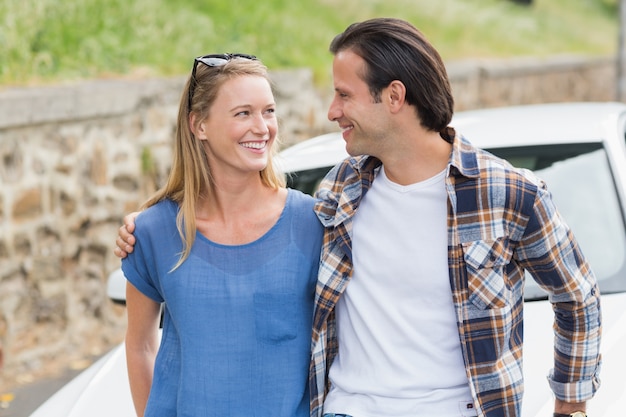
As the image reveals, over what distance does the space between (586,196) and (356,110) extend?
1.60m

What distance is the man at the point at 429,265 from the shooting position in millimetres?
2340

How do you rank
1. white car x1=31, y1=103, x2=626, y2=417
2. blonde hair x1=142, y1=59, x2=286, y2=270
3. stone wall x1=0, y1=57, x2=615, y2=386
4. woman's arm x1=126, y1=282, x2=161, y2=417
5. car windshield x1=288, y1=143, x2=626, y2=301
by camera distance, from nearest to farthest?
blonde hair x1=142, y1=59, x2=286, y2=270 → woman's arm x1=126, y1=282, x2=161, y2=417 → white car x1=31, y1=103, x2=626, y2=417 → car windshield x1=288, y1=143, x2=626, y2=301 → stone wall x1=0, y1=57, x2=615, y2=386

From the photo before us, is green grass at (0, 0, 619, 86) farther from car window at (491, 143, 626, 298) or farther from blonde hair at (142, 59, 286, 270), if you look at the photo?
blonde hair at (142, 59, 286, 270)

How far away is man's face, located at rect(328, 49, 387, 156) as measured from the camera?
2.42 m

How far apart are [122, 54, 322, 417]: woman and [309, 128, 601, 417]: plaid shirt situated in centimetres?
15

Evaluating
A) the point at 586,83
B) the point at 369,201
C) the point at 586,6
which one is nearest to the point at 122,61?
the point at 369,201

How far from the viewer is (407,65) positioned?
238cm

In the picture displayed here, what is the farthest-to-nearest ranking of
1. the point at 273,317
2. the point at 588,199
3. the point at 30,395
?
the point at 30,395 → the point at 588,199 → the point at 273,317

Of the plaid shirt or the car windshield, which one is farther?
Answer: the car windshield

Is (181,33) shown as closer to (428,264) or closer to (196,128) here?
(196,128)

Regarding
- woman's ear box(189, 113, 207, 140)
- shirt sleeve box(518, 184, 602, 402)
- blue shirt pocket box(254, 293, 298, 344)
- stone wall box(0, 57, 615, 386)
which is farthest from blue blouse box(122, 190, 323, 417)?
stone wall box(0, 57, 615, 386)

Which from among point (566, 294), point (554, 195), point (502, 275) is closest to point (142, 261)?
point (502, 275)

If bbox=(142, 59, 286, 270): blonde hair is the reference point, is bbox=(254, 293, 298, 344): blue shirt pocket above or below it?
below

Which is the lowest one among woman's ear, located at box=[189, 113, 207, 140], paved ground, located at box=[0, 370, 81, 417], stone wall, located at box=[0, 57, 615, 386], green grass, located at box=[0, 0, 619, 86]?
paved ground, located at box=[0, 370, 81, 417]
